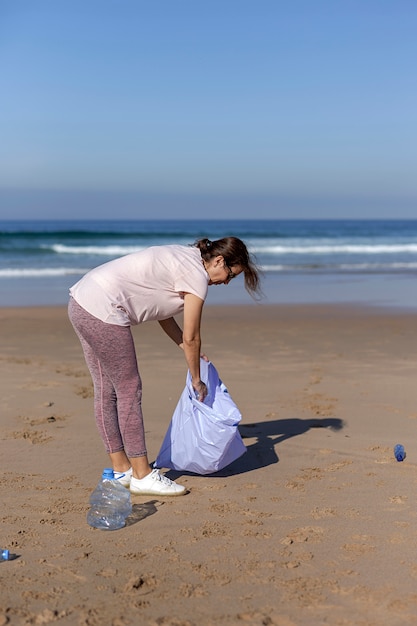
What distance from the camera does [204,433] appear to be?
415 cm

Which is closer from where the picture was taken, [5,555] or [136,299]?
[5,555]

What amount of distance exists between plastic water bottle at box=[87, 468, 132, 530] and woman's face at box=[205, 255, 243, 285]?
112cm

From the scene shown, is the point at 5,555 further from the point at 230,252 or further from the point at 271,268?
the point at 271,268

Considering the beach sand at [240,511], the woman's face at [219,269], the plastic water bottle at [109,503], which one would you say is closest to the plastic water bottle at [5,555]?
the beach sand at [240,511]

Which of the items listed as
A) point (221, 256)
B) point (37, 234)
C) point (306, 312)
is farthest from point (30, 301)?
point (37, 234)

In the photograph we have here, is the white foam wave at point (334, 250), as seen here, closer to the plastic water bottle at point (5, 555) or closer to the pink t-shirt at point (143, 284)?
the pink t-shirt at point (143, 284)

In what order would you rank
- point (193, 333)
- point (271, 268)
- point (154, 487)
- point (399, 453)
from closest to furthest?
1. point (193, 333)
2. point (154, 487)
3. point (399, 453)
4. point (271, 268)

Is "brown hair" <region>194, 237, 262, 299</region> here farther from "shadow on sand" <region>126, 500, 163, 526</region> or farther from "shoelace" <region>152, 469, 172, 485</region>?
"shadow on sand" <region>126, 500, 163, 526</region>

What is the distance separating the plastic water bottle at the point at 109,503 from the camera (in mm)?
3590

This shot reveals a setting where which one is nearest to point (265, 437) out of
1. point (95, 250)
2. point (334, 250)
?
point (95, 250)

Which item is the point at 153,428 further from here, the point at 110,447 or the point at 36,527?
the point at 36,527

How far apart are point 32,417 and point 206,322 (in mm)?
5027

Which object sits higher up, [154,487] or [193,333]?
[193,333]

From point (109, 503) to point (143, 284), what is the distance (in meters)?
1.10
